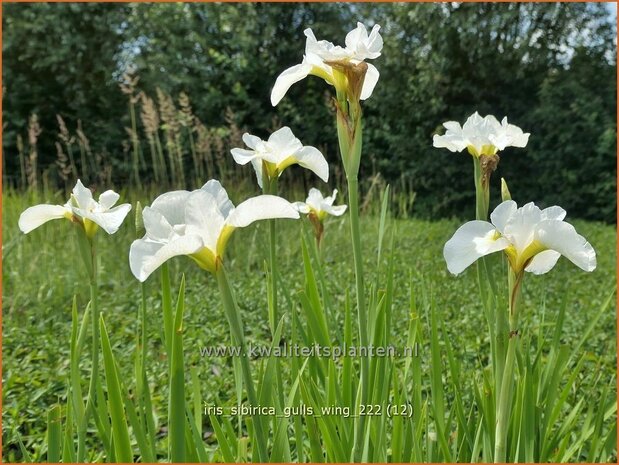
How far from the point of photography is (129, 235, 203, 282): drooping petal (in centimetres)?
56

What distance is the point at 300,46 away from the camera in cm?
642

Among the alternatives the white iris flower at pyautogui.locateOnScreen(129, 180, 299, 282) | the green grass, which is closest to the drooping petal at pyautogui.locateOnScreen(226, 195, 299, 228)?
the white iris flower at pyautogui.locateOnScreen(129, 180, 299, 282)

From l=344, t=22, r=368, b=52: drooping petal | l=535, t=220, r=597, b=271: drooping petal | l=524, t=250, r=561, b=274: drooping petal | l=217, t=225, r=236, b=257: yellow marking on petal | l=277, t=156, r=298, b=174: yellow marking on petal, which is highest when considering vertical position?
l=344, t=22, r=368, b=52: drooping petal

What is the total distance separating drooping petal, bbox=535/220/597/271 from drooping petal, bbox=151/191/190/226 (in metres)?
0.41

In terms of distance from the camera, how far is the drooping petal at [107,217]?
78cm

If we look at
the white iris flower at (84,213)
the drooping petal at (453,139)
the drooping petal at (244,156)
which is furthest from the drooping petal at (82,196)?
the drooping petal at (453,139)

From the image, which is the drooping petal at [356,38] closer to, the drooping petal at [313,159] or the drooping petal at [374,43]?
the drooping petal at [374,43]

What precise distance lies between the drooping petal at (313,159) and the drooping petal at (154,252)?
0.96 ft

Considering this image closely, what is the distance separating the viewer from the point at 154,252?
59 centimetres

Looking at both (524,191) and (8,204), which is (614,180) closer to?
(524,191)

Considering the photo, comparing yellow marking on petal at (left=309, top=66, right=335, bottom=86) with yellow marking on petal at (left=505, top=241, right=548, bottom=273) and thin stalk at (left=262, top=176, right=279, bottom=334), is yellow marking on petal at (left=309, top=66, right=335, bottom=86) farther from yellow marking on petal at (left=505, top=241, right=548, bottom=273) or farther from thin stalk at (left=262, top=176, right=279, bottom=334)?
yellow marking on petal at (left=505, top=241, right=548, bottom=273)

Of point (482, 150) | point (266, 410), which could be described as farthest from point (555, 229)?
point (266, 410)

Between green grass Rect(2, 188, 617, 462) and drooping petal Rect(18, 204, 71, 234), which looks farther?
green grass Rect(2, 188, 617, 462)

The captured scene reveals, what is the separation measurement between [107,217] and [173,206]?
0.22 meters
